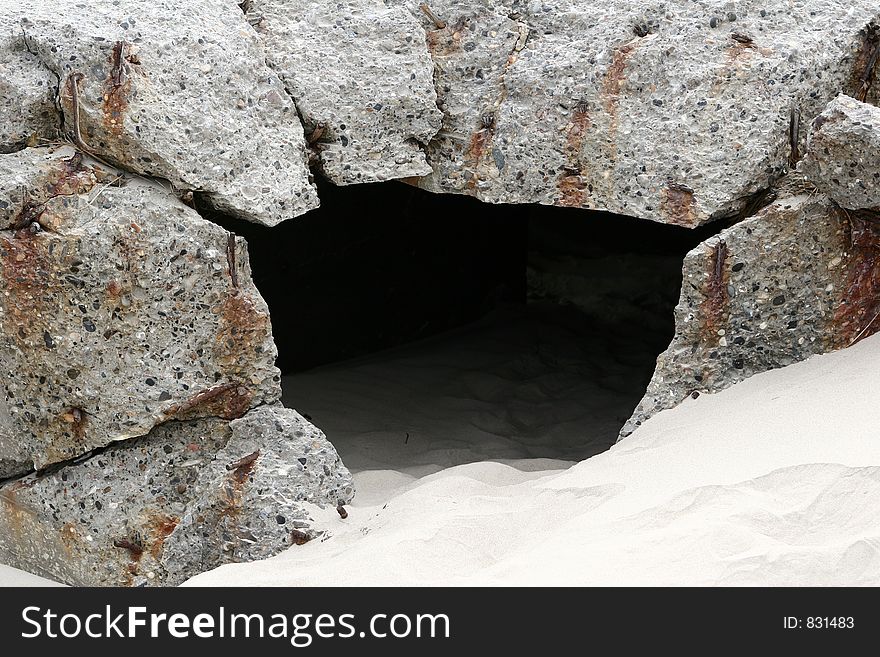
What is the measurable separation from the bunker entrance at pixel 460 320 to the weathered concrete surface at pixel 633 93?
108 centimetres

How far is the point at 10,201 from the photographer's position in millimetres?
3180

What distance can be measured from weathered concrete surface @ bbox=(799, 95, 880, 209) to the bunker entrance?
4.79 ft

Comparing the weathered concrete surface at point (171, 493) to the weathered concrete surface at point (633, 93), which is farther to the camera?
the weathered concrete surface at point (633, 93)

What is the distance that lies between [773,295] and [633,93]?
0.79 meters

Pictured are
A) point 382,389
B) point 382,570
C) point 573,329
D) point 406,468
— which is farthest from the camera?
point 573,329

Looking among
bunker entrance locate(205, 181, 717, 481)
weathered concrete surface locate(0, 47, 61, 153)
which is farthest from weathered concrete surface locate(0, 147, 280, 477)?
bunker entrance locate(205, 181, 717, 481)

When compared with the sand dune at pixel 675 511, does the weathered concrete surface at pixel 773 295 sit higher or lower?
higher

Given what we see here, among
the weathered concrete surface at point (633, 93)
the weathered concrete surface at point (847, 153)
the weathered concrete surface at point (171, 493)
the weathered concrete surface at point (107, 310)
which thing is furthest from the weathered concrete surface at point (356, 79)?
the weathered concrete surface at point (847, 153)

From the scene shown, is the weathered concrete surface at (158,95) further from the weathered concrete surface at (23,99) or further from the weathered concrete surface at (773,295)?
the weathered concrete surface at (773,295)

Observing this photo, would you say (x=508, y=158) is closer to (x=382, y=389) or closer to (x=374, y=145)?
(x=374, y=145)

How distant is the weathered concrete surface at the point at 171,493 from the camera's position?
3.31m

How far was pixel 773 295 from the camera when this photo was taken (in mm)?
3396
